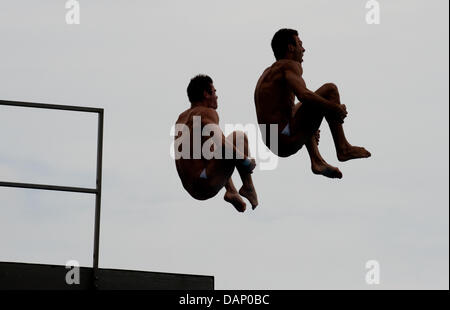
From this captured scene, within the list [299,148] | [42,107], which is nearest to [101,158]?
[42,107]

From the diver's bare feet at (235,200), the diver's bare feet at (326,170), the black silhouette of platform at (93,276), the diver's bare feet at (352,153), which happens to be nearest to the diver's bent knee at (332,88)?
the diver's bare feet at (352,153)

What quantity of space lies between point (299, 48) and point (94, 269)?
3576 mm

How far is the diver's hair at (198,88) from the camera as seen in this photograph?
68.6 ft

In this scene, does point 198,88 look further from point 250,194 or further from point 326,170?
point 326,170

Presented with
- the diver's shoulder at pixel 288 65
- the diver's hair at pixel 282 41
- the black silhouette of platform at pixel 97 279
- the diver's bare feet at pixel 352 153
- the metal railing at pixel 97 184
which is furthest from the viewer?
the diver's hair at pixel 282 41

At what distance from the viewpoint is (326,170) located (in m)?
20.4

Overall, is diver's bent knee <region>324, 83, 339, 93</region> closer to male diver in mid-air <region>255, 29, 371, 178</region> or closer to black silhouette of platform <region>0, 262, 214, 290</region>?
male diver in mid-air <region>255, 29, 371, 178</region>

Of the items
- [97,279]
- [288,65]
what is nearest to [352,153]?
[288,65]

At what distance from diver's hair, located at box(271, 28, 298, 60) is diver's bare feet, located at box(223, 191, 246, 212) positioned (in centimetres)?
170

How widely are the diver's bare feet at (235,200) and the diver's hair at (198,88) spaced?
1187 mm

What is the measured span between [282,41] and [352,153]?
5.29 ft

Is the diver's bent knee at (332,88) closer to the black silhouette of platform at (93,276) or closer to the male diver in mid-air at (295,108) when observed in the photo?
the male diver in mid-air at (295,108)

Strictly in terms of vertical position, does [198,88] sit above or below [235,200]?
above

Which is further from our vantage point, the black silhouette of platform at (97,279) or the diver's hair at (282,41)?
the diver's hair at (282,41)
